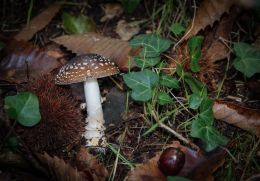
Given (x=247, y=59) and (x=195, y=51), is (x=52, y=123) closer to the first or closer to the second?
(x=195, y=51)

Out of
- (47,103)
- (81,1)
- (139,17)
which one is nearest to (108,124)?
(47,103)

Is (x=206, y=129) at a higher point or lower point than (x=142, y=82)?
lower

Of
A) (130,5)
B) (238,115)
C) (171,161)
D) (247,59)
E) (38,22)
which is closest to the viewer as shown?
(171,161)

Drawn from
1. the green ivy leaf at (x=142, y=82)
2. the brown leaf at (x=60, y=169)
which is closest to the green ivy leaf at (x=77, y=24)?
the green ivy leaf at (x=142, y=82)

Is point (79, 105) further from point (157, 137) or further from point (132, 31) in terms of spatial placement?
point (132, 31)

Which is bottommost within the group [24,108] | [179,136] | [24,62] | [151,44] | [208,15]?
[179,136]

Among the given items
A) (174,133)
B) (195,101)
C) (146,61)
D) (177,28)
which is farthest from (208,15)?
(174,133)

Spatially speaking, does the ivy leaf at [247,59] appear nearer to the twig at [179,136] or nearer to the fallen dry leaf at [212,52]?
the fallen dry leaf at [212,52]
